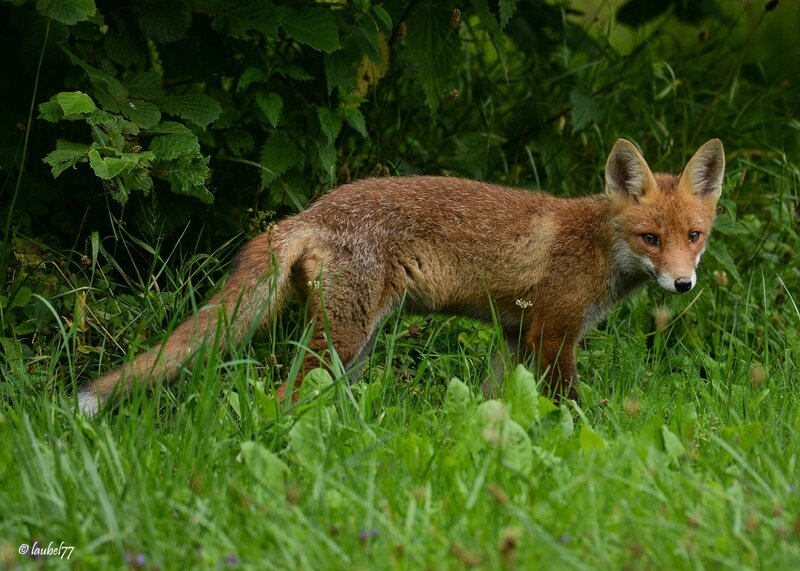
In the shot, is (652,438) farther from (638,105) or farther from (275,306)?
(638,105)

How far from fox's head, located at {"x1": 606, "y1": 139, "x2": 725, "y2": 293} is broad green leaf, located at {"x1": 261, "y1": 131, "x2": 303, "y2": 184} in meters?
1.67

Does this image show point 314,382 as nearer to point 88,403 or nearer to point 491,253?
point 88,403

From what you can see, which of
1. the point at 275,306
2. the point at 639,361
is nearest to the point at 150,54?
the point at 275,306

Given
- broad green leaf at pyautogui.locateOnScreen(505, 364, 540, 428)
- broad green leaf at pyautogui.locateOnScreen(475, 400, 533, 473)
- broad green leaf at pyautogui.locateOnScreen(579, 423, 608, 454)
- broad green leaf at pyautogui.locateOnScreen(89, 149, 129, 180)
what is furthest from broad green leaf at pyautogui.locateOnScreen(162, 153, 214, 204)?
broad green leaf at pyautogui.locateOnScreen(579, 423, 608, 454)

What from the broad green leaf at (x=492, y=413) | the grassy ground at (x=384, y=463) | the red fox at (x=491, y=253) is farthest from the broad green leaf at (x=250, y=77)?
the broad green leaf at (x=492, y=413)

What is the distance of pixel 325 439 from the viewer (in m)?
3.63

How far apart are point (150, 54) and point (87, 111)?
50.7 inches

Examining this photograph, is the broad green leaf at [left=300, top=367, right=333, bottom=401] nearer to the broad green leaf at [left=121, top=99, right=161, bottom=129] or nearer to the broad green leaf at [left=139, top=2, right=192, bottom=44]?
the broad green leaf at [left=121, top=99, right=161, bottom=129]

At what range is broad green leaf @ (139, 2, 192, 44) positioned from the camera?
5172 millimetres

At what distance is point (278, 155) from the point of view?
18.2 ft

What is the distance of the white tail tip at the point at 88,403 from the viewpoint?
406 centimetres

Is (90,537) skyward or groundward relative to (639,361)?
skyward

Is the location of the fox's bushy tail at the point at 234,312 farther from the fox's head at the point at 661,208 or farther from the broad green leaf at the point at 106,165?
the fox's head at the point at 661,208

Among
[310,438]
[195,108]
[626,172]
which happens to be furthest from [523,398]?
[195,108]
